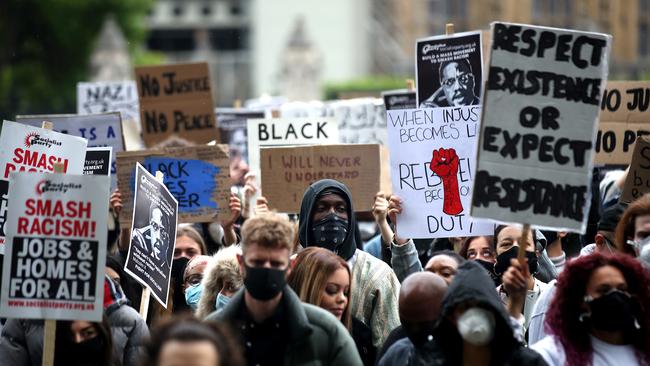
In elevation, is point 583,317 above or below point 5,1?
below

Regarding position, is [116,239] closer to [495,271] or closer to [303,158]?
[303,158]

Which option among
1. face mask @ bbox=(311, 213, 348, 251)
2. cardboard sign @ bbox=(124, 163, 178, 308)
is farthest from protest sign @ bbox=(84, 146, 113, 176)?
face mask @ bbox=(311, 213, 348, 251)

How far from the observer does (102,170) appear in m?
10.6

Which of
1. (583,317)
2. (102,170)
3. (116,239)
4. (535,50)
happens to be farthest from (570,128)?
(116,239)

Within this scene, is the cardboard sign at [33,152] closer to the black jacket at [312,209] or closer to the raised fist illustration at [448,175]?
the black jacket at [312,209]

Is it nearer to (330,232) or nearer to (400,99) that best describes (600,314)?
(330,232)

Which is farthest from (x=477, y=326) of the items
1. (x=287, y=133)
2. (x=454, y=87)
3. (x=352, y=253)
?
(x=287, y=133)

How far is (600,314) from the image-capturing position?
723cm

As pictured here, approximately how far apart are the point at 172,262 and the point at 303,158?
1824mm

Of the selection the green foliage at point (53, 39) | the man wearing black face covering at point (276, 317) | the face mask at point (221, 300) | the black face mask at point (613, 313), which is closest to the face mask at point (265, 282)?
the man wearing black face covering at point (276, 317)

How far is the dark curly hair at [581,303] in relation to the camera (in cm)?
729

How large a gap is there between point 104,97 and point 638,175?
7.77 metres

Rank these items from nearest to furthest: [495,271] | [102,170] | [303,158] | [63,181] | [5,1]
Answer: [63,181]
[495,271]
[102,170]
[303,158]
[5,1]

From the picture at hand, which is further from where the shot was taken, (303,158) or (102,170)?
(303,158)
